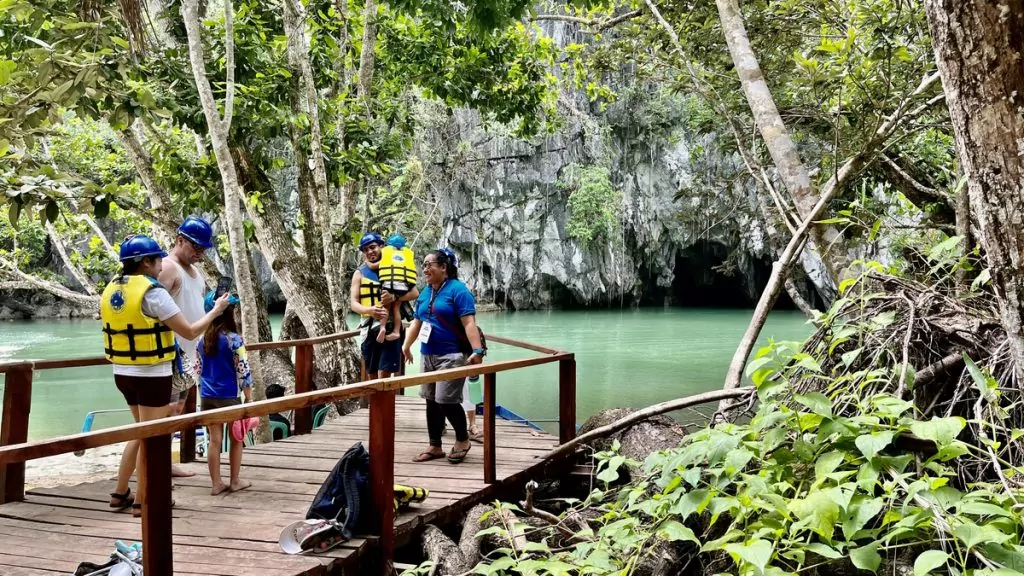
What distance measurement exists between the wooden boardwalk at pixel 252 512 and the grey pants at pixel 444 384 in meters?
0.45

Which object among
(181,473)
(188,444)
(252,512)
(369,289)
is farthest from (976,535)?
(188,444)

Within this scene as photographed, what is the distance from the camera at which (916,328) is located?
2535 mm

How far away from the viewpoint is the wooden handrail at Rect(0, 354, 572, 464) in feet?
6.32

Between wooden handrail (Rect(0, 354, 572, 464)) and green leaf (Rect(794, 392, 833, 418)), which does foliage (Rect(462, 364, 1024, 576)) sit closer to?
green leaf (Rect(794, 392, 833, 418))

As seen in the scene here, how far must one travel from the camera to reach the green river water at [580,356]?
518 inches

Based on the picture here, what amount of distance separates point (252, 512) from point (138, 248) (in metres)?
1.38

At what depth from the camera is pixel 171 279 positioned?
3.39 m

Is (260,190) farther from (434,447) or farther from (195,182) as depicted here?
(434,447)

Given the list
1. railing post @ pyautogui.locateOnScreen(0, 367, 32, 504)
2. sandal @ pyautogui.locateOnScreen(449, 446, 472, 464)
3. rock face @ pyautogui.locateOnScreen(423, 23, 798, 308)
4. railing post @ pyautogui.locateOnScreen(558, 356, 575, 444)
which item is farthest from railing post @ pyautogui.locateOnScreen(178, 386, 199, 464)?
rock face @ pyautogui.locateOnScreen(423, 23, 798, 308)

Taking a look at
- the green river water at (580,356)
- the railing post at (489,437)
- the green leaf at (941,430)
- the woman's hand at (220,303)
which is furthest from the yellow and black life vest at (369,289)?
the green river water at (580,356)

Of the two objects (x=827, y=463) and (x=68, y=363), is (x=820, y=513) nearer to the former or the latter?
(x=827, y=463)

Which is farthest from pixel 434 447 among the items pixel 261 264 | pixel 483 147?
pixel 261 264

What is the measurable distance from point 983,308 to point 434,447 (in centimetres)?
303

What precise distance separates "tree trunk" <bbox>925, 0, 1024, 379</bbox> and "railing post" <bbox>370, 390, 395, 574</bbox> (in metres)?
2.41
